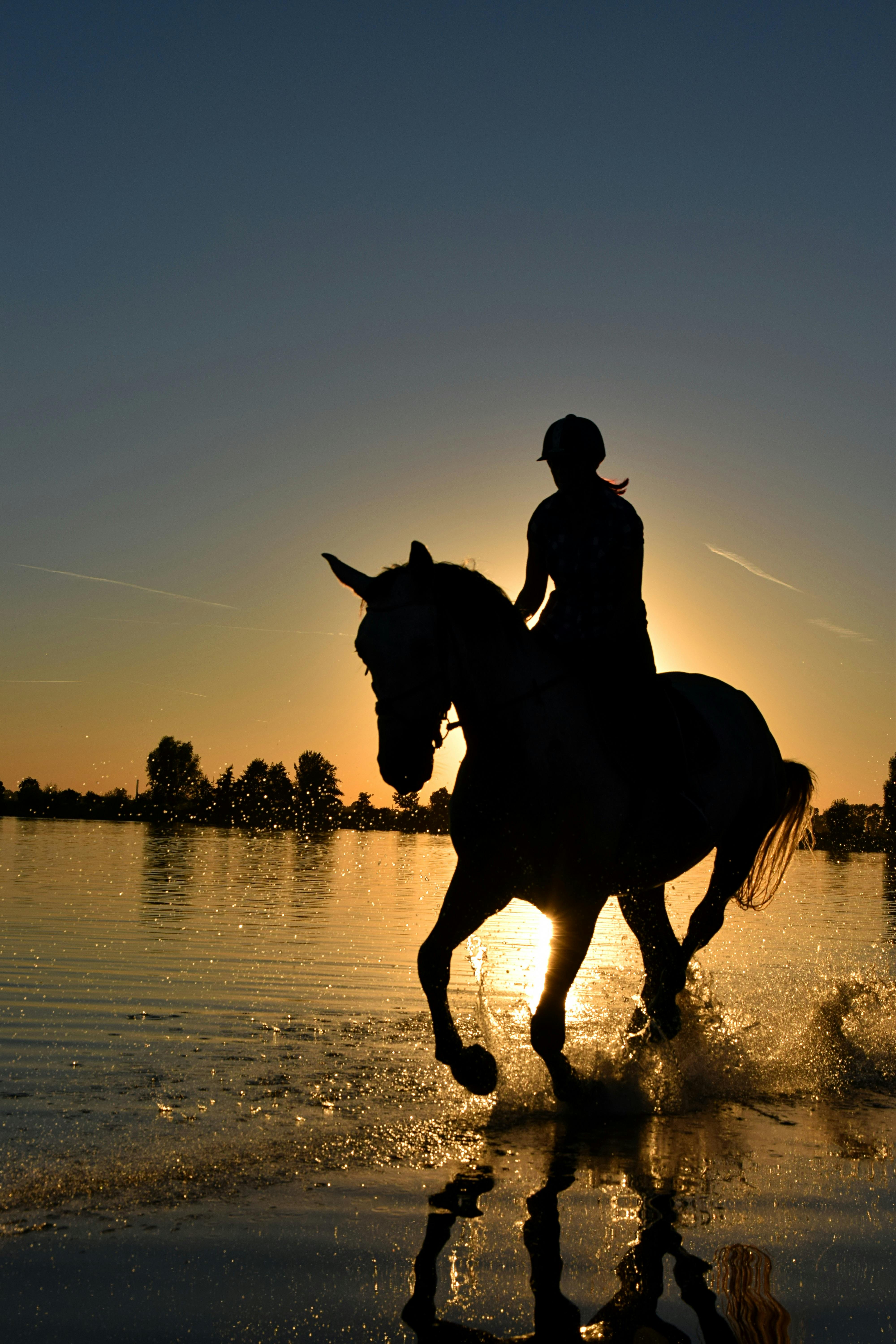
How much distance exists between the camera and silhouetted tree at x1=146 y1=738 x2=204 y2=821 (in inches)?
4446

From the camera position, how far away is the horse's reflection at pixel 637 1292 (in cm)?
292

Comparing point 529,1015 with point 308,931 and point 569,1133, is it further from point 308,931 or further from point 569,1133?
point 308,931

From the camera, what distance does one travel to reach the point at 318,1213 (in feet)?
12.6

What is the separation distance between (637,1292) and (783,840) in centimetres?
612

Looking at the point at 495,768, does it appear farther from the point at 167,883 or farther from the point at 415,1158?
the point at 167,883

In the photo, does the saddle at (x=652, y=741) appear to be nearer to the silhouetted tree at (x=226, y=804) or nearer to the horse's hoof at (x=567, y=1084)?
the horse's hoof at (x=567, y=1084)

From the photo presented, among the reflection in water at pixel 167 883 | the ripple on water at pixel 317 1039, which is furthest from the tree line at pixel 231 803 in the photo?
the ripple on water at pixel 317 1039

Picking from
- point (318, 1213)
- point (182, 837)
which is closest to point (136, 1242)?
point (318, 1213)

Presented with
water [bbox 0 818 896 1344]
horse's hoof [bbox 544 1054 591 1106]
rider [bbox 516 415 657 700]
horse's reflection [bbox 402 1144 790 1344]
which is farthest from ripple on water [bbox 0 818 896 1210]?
rider [bbox 516 415 657 700]

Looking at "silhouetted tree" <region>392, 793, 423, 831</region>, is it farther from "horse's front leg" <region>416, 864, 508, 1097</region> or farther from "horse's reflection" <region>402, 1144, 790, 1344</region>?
"horse's reflection" <region>402, 1144, 790, 1344</region>

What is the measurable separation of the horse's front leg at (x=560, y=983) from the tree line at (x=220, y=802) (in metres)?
69.3

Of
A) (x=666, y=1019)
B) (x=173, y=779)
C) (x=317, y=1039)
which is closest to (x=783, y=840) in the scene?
(x=666, y=1019)

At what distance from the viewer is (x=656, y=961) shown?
7348mm

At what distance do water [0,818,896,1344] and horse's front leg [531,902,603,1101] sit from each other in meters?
0.31
